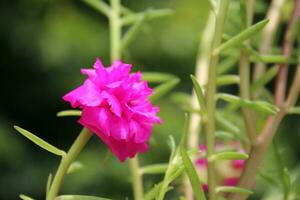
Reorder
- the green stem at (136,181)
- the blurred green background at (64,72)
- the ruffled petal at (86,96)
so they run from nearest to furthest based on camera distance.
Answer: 1. the ruffled petal at (86,96)
2. the green stem at (136,181)
3. the blurred green background at (64,72)

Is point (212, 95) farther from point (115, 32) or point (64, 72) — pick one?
point (64, 72)

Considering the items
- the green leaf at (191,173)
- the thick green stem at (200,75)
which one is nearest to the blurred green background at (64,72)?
the thick green stem at (200,75)

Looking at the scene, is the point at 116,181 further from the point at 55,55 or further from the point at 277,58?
the point at 277,58

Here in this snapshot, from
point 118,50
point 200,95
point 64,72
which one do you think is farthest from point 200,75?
point 64,72

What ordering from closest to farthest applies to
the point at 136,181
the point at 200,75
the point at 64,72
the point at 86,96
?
the point at 86,96 → the point at 136,181 → the point at 200,75 → the point at 64,72

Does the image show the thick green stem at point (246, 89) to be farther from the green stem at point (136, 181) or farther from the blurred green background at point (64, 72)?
the blurred green background at point (64, 72)

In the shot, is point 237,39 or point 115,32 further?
point 115,32
